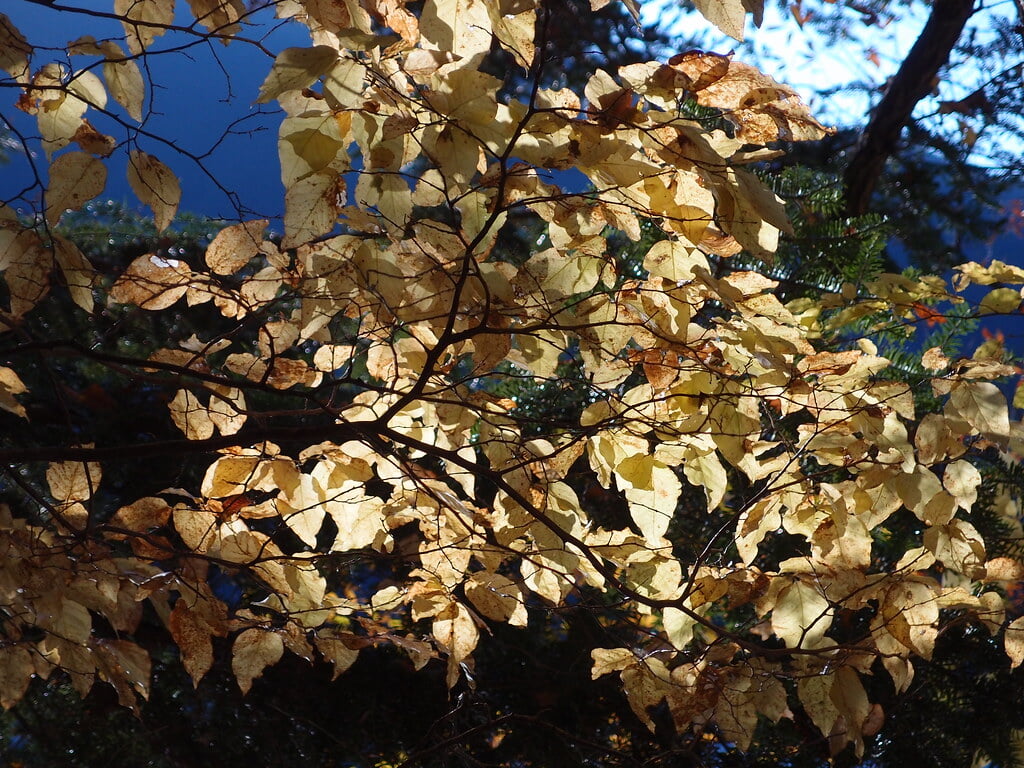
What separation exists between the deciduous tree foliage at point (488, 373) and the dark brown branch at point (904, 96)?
33.9 inches

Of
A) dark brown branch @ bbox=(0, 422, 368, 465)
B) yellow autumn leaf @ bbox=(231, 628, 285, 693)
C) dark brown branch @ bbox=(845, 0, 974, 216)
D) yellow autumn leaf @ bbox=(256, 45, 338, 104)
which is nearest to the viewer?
yellow autumn leaf @ bbox=(256, 45, 338, 104)

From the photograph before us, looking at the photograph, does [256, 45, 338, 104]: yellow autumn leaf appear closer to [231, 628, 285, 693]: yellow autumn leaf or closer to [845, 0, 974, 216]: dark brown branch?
[231, 628, 285, 693]: yellow autumn leaf

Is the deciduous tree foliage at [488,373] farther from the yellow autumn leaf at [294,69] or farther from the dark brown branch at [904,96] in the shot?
the dark brown branch at [904,96]

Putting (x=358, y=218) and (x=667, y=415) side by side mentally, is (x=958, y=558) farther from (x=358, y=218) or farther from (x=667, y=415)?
(x=358, y=218)

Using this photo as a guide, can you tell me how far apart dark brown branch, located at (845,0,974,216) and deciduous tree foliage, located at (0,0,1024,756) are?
2.82 feet

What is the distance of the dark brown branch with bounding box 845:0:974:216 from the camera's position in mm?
1724

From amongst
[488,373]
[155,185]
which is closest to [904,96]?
[488,373]

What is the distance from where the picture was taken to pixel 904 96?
1.80m

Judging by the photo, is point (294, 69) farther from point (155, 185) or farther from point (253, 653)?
point (253, 653)

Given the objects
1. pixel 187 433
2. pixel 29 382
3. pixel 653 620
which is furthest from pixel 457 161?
pixel 29 382

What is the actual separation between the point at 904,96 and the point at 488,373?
154cm

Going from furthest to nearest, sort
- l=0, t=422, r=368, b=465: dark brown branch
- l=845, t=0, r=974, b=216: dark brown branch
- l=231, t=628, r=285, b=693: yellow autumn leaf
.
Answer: l=845, t=0, r=974, b=216: dark brown branch → l=231, t=628, r=285, b=693: yellow autumn leaf → l=0, t=422, r=368, b=465: dark brown branch

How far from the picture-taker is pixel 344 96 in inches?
22.2

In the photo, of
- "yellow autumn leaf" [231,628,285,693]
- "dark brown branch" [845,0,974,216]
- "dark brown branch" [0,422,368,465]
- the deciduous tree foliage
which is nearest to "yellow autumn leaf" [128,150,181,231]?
the deciduous tree foliage
